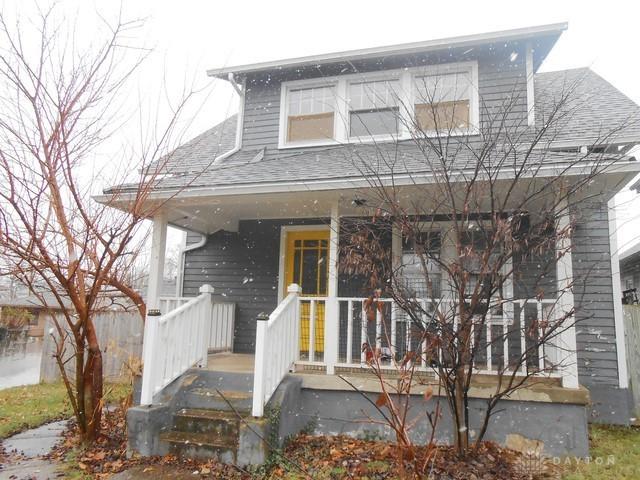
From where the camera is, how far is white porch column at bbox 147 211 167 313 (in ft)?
20.4

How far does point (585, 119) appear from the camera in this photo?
677 centimetres

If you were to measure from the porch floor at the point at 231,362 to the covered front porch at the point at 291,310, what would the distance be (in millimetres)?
124

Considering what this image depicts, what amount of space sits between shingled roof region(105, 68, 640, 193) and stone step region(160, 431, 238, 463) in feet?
9.44

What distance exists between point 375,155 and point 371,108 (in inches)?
53.0

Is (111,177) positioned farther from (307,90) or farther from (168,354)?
(307,90)

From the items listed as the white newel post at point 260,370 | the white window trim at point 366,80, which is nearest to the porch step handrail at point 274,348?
the white newel post at point 260,370

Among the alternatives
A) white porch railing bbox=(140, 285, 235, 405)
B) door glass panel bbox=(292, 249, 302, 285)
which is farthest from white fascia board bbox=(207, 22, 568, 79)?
white porch railing bbox=(140, 285, 235, 405)

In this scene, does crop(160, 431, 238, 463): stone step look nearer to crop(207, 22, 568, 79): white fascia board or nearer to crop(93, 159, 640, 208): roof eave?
crop(93, 159, 640, 208): roof eave

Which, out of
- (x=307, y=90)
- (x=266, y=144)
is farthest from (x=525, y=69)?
(x=266, y=144)

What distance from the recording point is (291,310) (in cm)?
551

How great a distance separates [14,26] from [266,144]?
13.3 ft

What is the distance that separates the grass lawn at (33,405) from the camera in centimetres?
613

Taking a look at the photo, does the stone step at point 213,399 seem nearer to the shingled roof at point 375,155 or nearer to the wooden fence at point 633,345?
the shingled roof at point 375,155

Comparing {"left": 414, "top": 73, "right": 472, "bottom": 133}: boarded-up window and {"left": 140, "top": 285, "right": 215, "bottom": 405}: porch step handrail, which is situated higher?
{"left": 414, "top": 73, "right": 472, "bottom": 133}: boarded-up window
